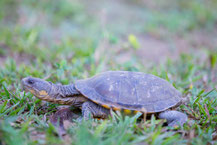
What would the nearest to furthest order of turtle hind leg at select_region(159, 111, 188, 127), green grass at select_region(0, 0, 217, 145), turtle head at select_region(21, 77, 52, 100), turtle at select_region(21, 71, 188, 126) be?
green grass at select_region(0, 0, 217, 145)
turtle hind leg at select_region(159, 111, 188, 127)
turtle at select_region(21, 71, 188, 126)
turtle head at select_region(21, 77, 52, 100)

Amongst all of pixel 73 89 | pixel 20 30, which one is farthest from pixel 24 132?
pixel 20 30

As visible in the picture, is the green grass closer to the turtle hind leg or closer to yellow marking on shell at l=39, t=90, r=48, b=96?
the turtle hind leg

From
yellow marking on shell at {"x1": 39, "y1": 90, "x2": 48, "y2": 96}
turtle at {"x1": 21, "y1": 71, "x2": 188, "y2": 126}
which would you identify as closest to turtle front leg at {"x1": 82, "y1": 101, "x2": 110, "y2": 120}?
turtle at {"x1": 21, "y1": 71, "x2": 188, "y2": 126}

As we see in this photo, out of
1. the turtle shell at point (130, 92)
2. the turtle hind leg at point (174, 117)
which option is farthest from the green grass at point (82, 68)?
the turtle shell at point (130, 92)

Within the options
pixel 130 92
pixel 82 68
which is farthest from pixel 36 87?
pixel 82 68

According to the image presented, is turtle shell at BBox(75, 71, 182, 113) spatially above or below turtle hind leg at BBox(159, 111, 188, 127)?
above

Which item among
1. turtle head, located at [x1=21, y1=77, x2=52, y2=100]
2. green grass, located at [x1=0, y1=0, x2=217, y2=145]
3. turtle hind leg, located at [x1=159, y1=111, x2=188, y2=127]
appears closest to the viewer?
green grass, located at [x1=0, y1=0, x2=217, y2=145]
